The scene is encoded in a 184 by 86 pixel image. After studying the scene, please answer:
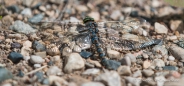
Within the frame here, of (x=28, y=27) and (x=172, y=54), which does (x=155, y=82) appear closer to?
(x=172, y=54)

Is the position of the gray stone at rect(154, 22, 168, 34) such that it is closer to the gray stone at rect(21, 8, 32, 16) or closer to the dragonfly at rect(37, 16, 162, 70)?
the dragonfly at rect(37, 16, 162, 70)

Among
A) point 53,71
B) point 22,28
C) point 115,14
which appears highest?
point 115,14

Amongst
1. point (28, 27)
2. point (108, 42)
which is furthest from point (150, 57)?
point (28, 27)

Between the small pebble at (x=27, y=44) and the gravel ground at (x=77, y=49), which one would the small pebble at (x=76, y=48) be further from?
the small pebble at (x=27, y=44)

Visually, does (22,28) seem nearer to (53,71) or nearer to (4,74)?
(53,71)

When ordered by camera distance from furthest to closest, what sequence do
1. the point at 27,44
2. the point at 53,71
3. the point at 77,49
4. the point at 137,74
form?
the point at 27,44 → the point at 77,49 → the point at 137,74 → the point at 53,71

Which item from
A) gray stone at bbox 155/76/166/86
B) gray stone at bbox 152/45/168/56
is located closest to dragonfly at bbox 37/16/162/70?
gray stone at bbox 152/45/168/56

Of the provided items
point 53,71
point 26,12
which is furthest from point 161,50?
point 26,12
